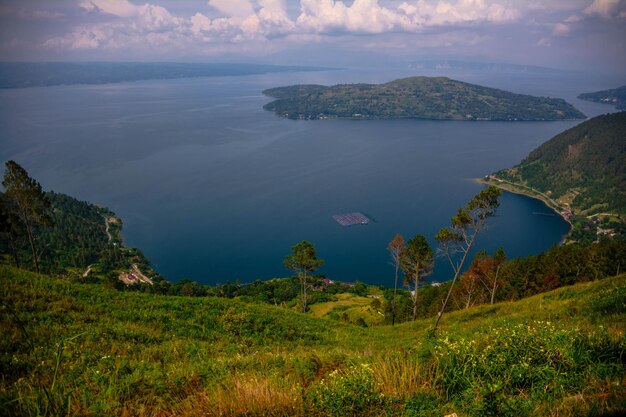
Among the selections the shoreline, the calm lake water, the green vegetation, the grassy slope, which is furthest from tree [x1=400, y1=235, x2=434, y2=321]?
the shoreline

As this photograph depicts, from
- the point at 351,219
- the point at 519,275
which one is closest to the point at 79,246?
the point at 351,219

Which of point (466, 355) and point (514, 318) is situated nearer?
point (466, 355)

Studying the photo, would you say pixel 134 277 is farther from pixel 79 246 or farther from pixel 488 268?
pixel 488 268

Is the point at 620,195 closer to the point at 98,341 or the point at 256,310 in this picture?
the point at 256,310

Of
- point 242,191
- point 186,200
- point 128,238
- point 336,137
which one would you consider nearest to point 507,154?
point 336,137

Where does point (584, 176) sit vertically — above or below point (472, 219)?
below
